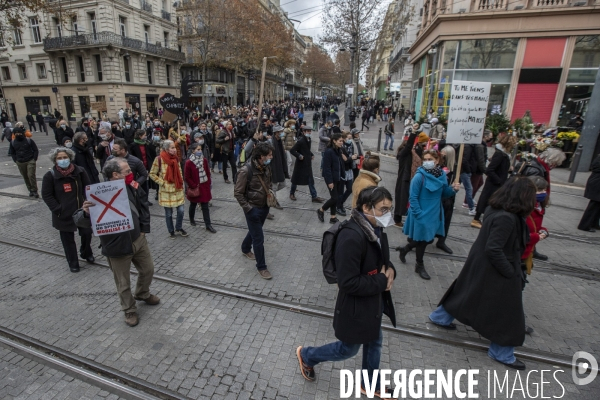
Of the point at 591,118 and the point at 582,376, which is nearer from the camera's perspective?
the point at 582,376

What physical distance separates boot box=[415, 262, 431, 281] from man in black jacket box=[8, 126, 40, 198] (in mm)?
9493

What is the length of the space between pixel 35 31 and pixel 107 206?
42.9 meters

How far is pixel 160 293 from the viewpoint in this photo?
4559mm

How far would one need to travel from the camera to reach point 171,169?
6.10 meters

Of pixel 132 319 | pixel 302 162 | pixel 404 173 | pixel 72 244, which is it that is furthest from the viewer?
pixel 302 162

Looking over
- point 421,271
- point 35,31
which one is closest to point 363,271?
point 421,271

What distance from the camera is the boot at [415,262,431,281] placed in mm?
4939

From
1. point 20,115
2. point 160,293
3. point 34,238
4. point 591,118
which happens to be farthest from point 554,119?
point 20,115

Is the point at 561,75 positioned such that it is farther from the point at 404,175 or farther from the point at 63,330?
the point at 63,330

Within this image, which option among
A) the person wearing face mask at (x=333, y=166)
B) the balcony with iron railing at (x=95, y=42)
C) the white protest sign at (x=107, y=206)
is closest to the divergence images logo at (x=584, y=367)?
the person wearing face mask at (x=333, y=166)

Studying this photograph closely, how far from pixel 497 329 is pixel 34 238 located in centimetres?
761

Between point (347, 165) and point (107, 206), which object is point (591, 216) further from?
point (107, 206)

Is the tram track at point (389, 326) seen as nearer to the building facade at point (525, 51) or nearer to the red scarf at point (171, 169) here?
the red scarf at point (171, 169)

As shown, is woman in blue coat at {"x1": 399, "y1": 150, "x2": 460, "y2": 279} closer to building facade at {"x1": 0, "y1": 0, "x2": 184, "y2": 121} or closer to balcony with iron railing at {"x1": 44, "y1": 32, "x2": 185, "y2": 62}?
building facade at {"x1": 0, "y1": 0, "x2": 184, "y2": 121}
